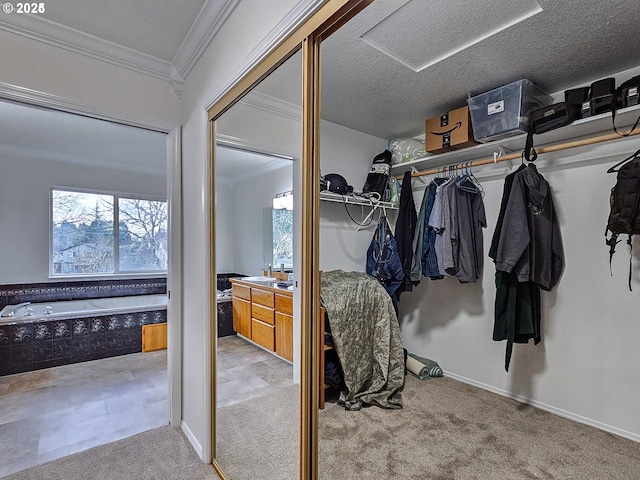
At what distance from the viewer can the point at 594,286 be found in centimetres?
159

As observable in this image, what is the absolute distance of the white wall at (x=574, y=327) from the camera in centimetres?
150

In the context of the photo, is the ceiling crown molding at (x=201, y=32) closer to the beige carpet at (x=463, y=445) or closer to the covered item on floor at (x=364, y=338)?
the covered item on floor at (x=364, y=338)

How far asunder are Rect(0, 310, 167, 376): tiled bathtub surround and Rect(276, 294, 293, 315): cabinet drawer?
2.94 meters

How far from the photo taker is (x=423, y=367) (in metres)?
2.02

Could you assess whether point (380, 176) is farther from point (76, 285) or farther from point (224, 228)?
point (76, 285)

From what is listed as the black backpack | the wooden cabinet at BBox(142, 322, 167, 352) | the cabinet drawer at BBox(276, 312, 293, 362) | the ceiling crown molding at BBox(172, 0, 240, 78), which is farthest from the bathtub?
the black backpack

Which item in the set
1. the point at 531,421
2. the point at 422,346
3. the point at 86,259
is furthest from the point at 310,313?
the point at 86,259

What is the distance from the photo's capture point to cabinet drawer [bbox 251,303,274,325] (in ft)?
5.41

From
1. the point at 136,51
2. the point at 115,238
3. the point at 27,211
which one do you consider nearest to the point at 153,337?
the point at 115,238

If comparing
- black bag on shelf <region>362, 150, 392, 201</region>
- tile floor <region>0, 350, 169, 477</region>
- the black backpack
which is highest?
black bag on shelf <region>362, 150, 392, 201</region>

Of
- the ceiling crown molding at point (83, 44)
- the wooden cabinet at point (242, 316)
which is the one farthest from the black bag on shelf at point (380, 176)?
the ceiling crown molding at point (83, 44)

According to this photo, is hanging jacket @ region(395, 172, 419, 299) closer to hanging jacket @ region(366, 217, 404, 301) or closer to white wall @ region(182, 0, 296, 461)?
hanging jacket @ region(366, 217, 404, 301)

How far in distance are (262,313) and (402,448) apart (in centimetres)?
98

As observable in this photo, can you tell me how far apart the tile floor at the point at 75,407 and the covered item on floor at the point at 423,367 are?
1.78m
